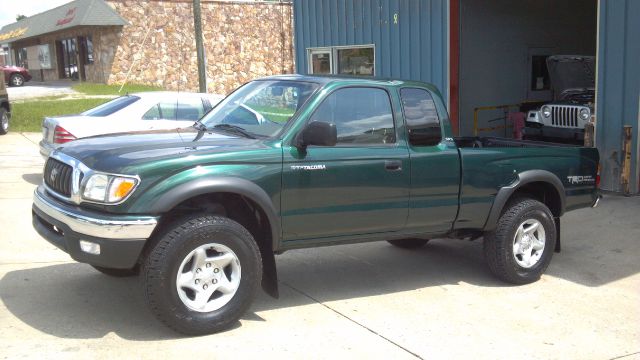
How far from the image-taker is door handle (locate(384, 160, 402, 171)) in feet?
18.0

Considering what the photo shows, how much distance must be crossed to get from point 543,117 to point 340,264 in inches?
273

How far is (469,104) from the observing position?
14359 millimetres

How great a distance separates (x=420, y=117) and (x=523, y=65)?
34.8 ft

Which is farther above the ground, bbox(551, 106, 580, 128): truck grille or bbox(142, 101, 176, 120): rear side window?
bbox(142, 101, 176, 120): rear side window

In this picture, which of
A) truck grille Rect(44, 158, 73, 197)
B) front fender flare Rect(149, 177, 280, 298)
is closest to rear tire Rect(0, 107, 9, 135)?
truck grille Rect(44, 158, 73, 197)

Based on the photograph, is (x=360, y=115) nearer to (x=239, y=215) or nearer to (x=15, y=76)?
(x=239, y=215)

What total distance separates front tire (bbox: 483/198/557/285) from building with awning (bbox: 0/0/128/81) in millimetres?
25818

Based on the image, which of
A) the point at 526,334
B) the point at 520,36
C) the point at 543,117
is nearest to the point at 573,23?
the point at 520,36

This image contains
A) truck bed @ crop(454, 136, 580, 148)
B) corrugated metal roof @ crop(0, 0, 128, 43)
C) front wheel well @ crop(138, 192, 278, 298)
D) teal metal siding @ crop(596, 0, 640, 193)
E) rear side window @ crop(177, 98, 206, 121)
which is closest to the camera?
front wheel well @ crop(138, 192, 278, 298)

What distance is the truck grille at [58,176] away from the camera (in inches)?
191

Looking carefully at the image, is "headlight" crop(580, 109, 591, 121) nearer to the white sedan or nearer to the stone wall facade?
the white sedan

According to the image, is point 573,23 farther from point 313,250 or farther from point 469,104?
point 313,250

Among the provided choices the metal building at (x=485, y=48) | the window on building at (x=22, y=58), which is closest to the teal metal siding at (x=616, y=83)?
the metal building at (x=485, y=48)

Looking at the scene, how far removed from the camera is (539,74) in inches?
625
